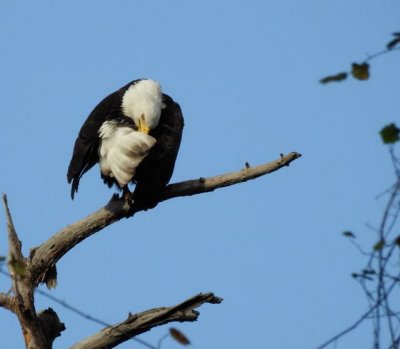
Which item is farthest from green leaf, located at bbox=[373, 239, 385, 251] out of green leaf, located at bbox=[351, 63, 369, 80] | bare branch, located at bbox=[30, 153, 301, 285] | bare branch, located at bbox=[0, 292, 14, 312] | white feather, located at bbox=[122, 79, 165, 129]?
white feather, located at bbox=[122, 79, 165, 129]

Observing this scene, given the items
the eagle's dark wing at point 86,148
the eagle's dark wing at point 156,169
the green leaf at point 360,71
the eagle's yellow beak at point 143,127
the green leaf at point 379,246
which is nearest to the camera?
the green leaf at point 379,246

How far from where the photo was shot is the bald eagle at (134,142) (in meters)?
4.98

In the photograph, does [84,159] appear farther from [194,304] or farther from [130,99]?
[194,304]

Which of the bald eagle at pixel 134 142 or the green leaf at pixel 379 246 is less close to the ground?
the bald eagle at pixel 134 142

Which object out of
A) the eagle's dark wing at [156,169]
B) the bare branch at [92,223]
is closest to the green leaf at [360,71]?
the bare branch at [92,223]

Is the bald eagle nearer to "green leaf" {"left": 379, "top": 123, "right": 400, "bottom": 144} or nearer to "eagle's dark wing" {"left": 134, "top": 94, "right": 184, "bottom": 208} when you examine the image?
"eagle's dark wing" {"left": 134, "top": 94, "right": 184, "bottom": 208}

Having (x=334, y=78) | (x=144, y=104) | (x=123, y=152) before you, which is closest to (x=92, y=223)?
(x=123, y=152)

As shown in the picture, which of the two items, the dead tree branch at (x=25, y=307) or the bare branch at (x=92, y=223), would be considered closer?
the dead tree branch at (x=25, y=307)

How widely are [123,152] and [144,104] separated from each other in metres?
0.82

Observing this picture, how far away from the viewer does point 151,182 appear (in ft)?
17.0

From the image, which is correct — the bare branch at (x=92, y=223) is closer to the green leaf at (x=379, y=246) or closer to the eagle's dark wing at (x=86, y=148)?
the eagle's dark wing at (x=86, y=148)

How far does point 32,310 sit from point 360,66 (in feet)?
10.1

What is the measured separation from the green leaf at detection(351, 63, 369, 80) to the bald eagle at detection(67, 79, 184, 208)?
284 cm

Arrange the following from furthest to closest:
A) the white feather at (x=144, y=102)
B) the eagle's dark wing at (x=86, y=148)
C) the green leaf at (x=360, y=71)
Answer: the white feather at (x=144, y=102)
the eagle's dark wing at (x=86, y=148)
the green leaf at (x=360, y=71)
